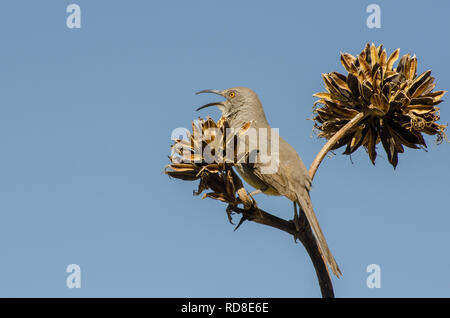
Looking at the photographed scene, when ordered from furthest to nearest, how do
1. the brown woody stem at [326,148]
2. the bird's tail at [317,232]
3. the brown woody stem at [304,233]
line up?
the bird's tail at [317,232]
the brown woody stem at [326,148]
the brown woody stem at [304,233]

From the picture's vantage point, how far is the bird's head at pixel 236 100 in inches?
277

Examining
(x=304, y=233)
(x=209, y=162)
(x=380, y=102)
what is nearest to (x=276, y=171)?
(x=380, y=102)

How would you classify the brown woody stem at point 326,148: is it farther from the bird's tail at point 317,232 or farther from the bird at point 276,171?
the bird at point 276,171

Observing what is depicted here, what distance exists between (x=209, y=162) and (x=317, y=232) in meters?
1.24

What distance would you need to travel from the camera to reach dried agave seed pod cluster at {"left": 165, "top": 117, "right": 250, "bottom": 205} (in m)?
4.30

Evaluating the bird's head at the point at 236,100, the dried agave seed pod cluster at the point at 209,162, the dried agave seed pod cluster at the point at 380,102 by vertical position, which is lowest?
the dried agave seed pod cluster at the point at 209,162

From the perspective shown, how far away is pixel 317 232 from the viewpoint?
16.4 feet

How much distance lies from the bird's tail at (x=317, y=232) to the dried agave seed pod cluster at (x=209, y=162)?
0.60 m

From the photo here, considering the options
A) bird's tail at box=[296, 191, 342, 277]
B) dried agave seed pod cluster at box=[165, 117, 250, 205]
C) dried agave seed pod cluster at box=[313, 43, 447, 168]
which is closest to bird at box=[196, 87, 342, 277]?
bird's tail at box=[296, 191, 342, 277]

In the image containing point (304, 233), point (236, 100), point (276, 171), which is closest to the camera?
point (304, 233)

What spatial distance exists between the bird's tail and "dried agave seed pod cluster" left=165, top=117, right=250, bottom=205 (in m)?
0.60

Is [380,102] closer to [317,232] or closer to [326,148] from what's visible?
[326,148]

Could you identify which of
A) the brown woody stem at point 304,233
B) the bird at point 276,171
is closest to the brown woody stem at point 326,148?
the brown woody stem at point 304,233
